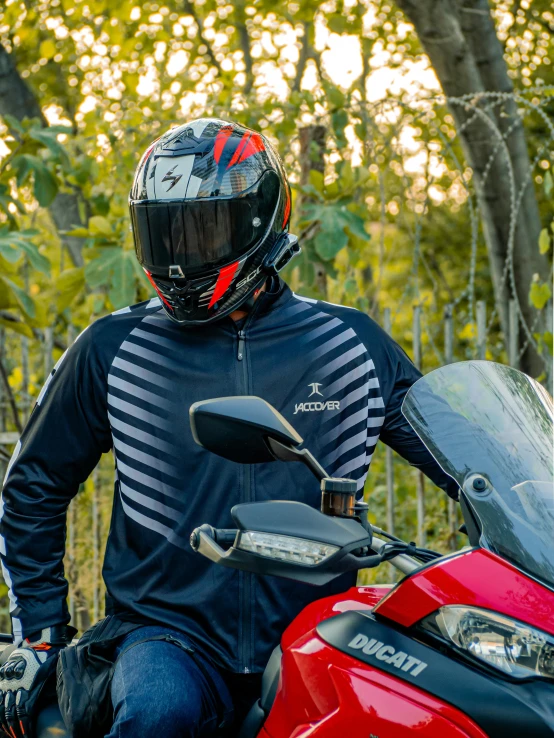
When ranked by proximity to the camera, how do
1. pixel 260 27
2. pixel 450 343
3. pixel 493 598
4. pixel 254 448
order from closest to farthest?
pixel 493 598 < pixel 254 448 < pixel 450 343 < pixel 260 27

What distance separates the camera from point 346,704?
132cm

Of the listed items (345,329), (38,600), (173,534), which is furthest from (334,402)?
(38,600)

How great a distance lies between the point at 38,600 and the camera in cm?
222

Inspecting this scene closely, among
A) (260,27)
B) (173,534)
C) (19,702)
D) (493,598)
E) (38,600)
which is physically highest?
(260,27)

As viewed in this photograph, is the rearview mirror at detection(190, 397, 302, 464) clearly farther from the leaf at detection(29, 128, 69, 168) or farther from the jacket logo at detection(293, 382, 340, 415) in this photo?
the leaf at detection(29, 128, 69, 168)

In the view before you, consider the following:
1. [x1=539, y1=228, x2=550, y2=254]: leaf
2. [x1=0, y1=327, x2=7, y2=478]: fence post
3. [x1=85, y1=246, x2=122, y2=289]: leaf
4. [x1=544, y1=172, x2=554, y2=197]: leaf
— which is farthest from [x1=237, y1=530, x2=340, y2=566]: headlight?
[x1=0, y1=327, x2=7, y2=478]: fence post

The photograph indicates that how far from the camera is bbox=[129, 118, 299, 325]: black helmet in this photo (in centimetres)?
212

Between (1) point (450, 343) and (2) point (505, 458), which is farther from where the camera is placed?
(1) point (450, 343)

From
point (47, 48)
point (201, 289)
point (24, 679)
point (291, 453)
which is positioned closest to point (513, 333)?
point (201, 289)

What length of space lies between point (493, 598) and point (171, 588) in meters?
1.01

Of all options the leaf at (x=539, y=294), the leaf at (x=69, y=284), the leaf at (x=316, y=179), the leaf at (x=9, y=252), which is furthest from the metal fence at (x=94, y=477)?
the leaf at (x=9, y=252)

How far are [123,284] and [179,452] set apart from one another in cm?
179

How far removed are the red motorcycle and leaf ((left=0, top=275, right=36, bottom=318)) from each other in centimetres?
244

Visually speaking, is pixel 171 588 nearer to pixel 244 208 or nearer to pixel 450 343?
pixel 244 208
